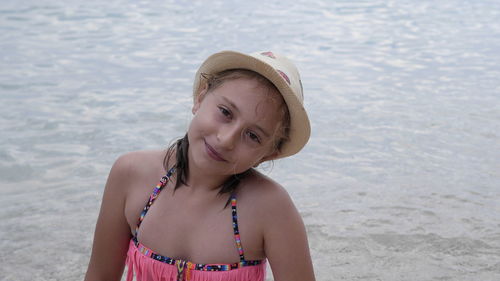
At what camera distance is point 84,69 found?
620 centimetres

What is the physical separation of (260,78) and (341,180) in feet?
7.03

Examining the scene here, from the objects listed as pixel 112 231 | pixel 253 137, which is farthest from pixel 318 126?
pixel 253 137

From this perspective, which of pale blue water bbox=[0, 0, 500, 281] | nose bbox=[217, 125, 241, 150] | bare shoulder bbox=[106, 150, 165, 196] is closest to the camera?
nose bbox=[217, 125, 241, 150]

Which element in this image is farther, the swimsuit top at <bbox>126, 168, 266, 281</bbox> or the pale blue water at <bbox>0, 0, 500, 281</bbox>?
the pale blue water at <bbox>0, 0, 500, 281</bbox>

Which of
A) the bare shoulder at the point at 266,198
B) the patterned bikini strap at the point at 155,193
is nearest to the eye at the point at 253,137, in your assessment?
the bare shoulder at the point at 266,198

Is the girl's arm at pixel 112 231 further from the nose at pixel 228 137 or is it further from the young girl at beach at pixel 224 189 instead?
the nose at pixel 228 137

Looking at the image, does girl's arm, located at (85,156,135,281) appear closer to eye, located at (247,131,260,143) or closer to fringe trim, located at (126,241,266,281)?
fringe trim, located at (126,241,266,281)

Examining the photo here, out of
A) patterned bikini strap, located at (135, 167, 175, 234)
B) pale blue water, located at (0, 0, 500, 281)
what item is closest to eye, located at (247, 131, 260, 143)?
patterned bikini strap, located at (135, 167, 175, 234)

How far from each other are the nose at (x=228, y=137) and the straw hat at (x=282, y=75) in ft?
0.49

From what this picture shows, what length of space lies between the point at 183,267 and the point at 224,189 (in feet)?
0.74

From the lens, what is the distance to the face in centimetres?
188

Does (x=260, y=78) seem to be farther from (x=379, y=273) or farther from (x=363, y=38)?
(x=363, y=38)

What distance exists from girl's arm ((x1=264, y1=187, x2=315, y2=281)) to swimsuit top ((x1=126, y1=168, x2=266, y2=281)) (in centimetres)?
6

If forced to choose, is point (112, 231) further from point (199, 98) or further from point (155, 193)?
point (199, 98)
